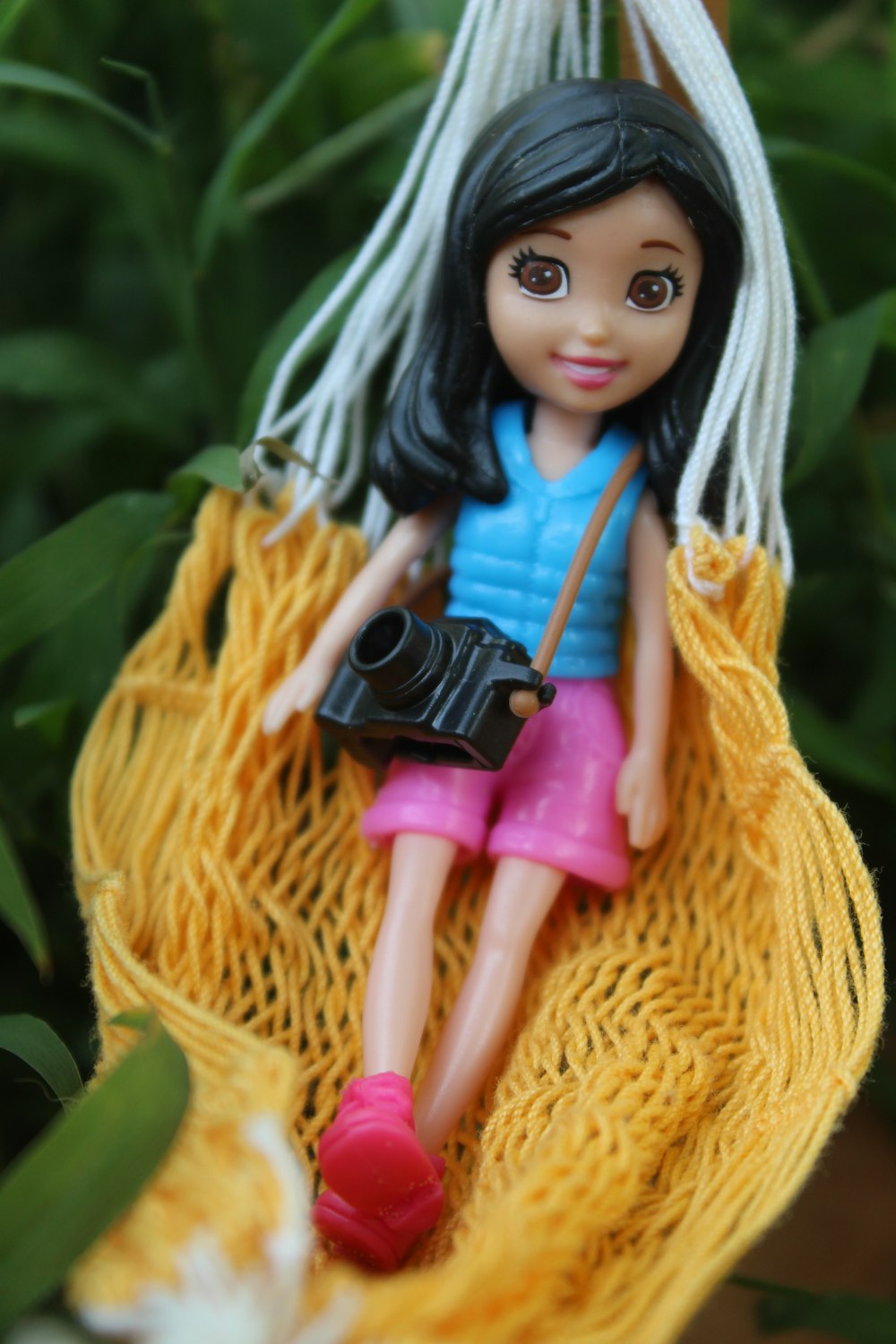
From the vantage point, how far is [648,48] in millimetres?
803

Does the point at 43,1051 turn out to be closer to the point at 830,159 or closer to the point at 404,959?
the point at 404,959

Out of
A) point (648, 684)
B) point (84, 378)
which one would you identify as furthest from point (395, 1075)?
point (84, 378)

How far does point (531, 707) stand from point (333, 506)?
0.84ft

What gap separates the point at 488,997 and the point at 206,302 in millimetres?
643

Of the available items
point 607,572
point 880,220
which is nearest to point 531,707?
point 607,572

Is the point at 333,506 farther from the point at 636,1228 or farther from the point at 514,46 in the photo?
the point at 636,1228

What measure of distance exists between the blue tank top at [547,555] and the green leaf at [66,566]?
0.23m

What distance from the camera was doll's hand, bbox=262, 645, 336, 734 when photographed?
0.79m

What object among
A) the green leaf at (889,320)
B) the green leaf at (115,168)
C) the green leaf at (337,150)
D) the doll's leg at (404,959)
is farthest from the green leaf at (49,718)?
the green leaf at (889,320)

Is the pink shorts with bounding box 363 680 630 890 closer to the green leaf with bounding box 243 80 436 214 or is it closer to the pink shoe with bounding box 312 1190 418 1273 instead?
the pink shoe with bounding box 312 1190 418 1273

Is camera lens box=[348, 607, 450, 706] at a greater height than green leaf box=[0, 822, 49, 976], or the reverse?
camera lens box=[348, 607, 450, 706]

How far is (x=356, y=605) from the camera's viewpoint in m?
0.81

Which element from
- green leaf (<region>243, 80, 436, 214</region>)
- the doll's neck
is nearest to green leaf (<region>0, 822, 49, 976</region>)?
the doll's neck

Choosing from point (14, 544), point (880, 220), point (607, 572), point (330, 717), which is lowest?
point (14, 544)
